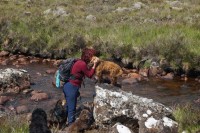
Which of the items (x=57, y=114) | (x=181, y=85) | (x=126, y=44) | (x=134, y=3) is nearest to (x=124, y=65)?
(x=126, y=44)

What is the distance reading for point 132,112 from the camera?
9.80m

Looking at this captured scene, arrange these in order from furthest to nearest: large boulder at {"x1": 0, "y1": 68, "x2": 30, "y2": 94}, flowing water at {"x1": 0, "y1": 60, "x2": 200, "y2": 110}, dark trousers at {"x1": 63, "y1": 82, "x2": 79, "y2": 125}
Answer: large boulder at {"x1": 0, "y1": 68, "x2": 30, "y2": 94}, flowing water at {"x1": 0, "y1": 60, "x2": 200, "y2": 110}, dark trousers at {"x1": 63, "y1": 82, "x2": 79, "y2": 125}

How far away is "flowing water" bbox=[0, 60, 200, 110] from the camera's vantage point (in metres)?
13.3

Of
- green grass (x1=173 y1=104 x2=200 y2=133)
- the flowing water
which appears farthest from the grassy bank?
green grass (x1=173 y1=104 x2=200 y2=133)

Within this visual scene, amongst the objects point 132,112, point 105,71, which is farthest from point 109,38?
point 132,112

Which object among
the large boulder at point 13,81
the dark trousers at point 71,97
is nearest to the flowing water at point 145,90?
the large boulder at point 13,81

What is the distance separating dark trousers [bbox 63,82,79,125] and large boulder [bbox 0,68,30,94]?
14.8 ft

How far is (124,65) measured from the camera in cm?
1834

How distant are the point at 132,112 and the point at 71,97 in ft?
5.49

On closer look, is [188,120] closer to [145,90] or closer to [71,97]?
[71,97]

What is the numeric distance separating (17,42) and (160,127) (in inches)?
541

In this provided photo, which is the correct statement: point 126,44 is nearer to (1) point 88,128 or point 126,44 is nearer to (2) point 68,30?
(2) point 68,30

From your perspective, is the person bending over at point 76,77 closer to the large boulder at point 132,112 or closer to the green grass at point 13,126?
the large boulder at point 132,112

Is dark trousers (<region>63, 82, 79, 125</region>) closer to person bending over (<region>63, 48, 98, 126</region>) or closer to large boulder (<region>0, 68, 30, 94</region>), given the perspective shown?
person bending over (<region>63, 48, 98, 126</region>)
